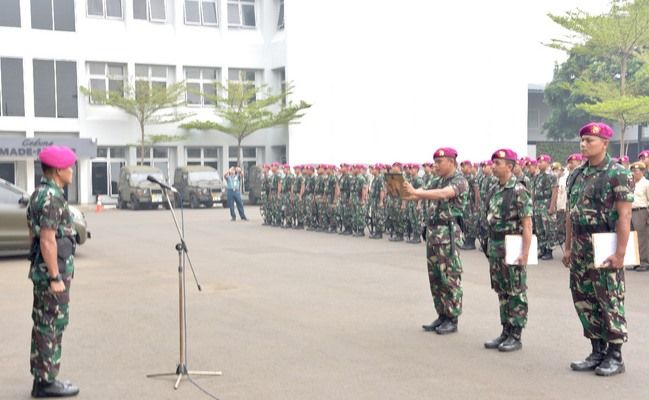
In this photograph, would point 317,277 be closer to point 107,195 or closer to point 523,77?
point 107,195

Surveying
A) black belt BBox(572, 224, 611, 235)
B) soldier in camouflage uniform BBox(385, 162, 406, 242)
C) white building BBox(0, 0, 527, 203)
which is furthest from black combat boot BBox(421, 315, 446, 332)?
white building BBox(0, 0, 527, 203)

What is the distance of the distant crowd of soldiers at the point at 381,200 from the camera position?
52.0 ft

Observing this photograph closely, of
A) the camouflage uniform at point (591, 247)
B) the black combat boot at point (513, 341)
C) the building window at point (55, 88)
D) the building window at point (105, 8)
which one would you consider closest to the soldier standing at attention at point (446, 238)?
the black combat boot at point (513, 341)

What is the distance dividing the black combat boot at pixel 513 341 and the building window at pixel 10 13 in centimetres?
3640

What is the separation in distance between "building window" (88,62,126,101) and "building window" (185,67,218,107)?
3.64 m

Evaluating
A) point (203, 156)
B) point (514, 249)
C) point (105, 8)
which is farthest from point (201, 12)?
point (514, 249)

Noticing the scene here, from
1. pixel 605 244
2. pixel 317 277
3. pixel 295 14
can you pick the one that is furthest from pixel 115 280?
pixel 295 14

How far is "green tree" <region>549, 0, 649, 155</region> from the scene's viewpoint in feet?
118

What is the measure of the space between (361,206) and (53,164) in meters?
15.4

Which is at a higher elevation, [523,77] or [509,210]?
[523,77]

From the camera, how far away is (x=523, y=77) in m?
48.2

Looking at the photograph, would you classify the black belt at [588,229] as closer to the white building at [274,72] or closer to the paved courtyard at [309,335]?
the paved courtyard at [309,335]

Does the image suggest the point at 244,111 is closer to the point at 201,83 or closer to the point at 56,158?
the point at 201,83

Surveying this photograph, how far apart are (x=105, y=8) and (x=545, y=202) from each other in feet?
103
